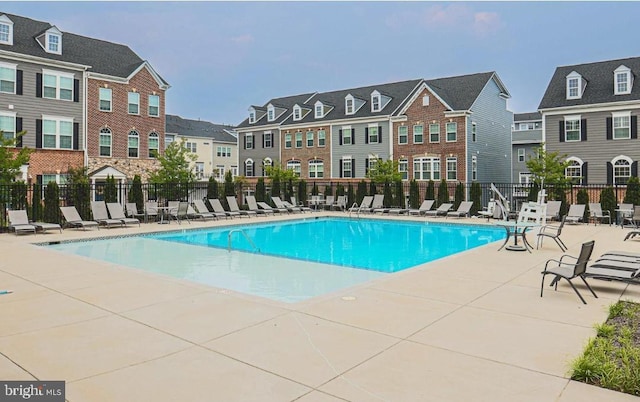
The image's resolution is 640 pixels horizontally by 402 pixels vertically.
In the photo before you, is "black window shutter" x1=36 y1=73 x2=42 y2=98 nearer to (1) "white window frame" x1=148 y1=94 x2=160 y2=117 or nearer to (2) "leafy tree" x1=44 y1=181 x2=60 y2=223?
(1) "white window frame" x1=148 y1=94 x2=160 y2=117

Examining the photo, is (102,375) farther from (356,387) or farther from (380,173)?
(380,173)

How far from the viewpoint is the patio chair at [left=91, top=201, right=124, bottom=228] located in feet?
56.2

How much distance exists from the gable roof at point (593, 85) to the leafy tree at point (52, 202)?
25.9m

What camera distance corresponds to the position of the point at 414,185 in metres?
26.5

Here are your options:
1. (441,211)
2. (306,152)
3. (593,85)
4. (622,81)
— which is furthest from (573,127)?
(306,152)

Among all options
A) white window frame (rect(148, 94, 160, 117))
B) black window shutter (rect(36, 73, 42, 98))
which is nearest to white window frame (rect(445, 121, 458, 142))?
white window frame (rect(148, 94, 160, 117))

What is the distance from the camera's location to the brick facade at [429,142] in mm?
32219

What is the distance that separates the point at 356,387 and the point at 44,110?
30224mm

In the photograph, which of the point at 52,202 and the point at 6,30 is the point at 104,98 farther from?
the point at 52,202

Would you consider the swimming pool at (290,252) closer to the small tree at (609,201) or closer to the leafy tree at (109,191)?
the leafy tree at (109,191)

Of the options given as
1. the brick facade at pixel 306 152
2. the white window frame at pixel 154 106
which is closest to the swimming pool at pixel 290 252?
the white window frame at pixel 154 106

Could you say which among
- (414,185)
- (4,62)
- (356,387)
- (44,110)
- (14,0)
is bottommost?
(356,387)

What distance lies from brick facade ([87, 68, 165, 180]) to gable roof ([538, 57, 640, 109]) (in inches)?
1021

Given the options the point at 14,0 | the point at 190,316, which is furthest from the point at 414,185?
the point at 14,0
